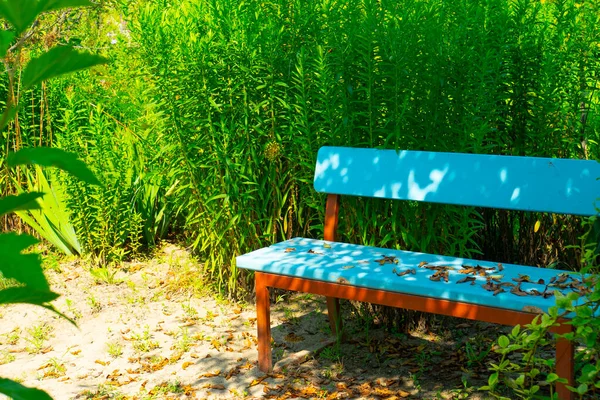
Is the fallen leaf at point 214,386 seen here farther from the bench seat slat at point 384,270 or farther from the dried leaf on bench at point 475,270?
the dried leaf on bench at point 475,270

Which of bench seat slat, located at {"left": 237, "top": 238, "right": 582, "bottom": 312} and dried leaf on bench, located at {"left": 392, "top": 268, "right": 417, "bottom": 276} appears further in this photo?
dried leaf on bench, located at {"left": 392, "top": 268, "right": 417, "bottom": 276}

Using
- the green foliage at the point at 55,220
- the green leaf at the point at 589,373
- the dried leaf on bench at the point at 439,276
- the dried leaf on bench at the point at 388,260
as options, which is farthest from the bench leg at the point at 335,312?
the green foliage at the point at 55,220

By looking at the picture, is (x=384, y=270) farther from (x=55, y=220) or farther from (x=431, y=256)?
(x=55, y=220)

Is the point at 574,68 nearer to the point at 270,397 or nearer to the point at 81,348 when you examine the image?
the point at 270,397

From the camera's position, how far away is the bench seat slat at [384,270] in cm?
292

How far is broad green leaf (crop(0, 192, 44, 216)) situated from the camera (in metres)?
0.77

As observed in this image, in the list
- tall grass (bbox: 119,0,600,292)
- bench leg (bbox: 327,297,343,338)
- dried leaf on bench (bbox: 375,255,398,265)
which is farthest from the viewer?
bench leg (bbox: 327,297,343,338)

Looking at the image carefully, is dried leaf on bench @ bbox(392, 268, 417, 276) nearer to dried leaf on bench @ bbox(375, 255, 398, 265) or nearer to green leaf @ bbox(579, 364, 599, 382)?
dried leaf on bench @ bbox(375, 255, 398, 265)

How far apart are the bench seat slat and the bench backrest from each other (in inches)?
11.6

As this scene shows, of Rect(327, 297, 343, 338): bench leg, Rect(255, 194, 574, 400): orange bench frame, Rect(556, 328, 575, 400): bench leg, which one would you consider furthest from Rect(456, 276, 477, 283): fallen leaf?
Rect(327, 297, 343, 338): bench leg

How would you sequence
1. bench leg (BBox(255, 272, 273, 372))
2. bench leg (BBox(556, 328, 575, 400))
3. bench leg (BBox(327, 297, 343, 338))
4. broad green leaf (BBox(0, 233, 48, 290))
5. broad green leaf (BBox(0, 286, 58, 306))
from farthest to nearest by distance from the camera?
bench leg (BBox(327, 297, 343, 338)) → bench leg (BBox(255, 272, 273, 372)) → bench leg (BBox(556, 328, 575, 400)) → broad green leaf (BBox(0, 286, 58, 306)) → broad green leaf (BBox(0, 233, 48, 290))

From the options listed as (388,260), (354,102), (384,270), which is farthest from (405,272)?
(354,102)

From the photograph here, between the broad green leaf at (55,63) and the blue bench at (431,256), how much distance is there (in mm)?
2333

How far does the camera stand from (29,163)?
772mm
